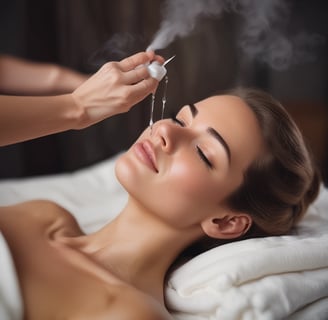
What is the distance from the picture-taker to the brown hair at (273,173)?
116 cm

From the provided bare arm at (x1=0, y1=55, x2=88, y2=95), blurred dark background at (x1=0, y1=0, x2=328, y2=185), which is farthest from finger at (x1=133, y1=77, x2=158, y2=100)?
blurred dark background at (x1=0, y1=0, x2=328, y2=185)

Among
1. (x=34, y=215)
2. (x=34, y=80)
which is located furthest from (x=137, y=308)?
(x=34, y=80)

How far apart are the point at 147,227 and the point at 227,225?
0.61ft

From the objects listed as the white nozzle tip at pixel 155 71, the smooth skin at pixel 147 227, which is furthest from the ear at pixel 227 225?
the white nozzle tip at pixel 155 71

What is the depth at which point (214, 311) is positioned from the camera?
110 centimetres

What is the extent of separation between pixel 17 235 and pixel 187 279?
0.39 m

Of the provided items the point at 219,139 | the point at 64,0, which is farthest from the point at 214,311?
the point at 64,0

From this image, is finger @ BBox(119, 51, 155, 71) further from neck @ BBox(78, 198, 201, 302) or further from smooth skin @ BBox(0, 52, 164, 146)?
neck @ BBox(78, 198, 201, 302)

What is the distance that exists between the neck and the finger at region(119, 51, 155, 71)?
31 centimetres

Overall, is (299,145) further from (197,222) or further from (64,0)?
(64,0)

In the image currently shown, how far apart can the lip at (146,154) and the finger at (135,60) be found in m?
0.18

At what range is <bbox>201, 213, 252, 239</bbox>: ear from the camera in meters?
1.19

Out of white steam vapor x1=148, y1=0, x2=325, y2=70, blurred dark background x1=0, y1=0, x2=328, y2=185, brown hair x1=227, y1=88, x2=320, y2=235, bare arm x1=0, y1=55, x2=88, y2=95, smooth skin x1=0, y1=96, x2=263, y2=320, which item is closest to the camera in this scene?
smooth skin x1=0, y1=96, x2=263, y2=320

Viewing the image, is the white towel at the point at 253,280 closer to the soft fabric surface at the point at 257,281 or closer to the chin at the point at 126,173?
the soft fabric surface at the point at 257,281
